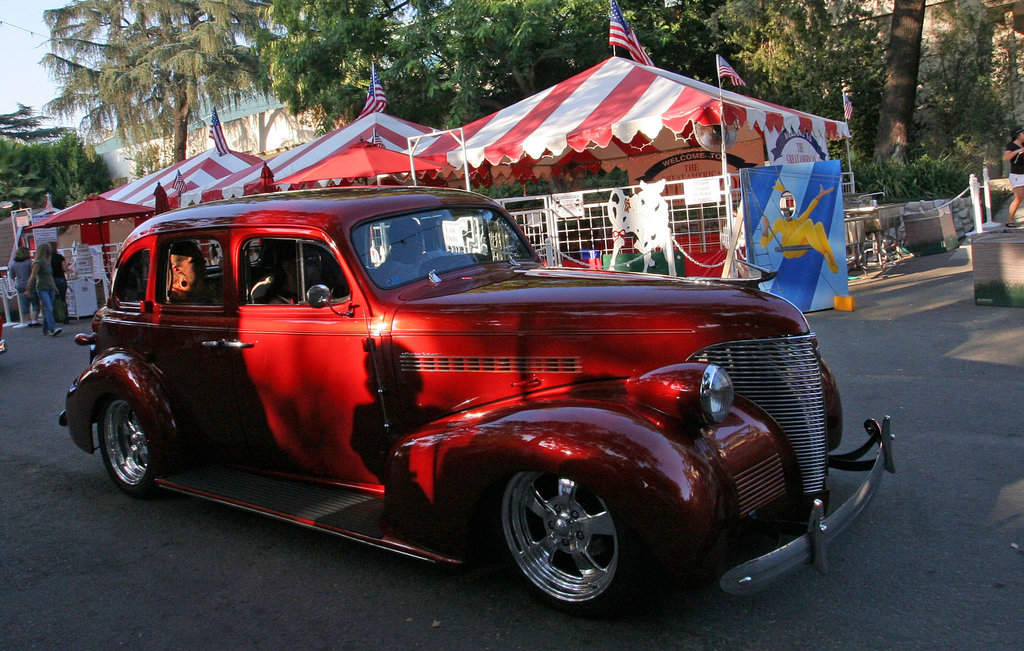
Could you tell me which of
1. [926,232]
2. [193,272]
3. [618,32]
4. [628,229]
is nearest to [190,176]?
[618,32]

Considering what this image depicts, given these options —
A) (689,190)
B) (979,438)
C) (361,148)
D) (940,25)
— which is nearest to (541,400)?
(979,438)

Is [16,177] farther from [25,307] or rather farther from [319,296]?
[319,296]

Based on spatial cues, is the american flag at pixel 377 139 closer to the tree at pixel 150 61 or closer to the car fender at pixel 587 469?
the car fender at pixel 587 469

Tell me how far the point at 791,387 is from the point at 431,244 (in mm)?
1966

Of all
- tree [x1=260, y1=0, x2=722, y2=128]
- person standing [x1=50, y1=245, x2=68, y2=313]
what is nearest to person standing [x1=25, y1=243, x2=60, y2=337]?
person standing [x1=50, y1=245, x2=68, y2=313]

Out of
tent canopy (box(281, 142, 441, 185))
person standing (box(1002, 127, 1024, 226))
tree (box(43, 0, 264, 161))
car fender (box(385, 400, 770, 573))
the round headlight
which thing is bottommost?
car fender (box(385, 400, 770, 573))

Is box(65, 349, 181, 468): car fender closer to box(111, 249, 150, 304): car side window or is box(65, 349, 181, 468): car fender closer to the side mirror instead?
box(111, 249, 150, 304): car side window

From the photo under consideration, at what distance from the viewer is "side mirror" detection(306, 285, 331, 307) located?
13.0ft

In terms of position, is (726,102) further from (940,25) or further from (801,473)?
(940,25)

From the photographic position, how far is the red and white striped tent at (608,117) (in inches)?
418

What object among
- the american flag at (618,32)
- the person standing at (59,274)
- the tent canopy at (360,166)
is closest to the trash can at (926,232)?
the american flag at (618,32)

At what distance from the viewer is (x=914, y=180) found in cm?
1839

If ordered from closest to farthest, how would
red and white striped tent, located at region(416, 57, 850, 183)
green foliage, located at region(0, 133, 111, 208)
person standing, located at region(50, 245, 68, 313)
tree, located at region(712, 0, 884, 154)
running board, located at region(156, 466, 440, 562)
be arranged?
running board, located at region(156, 466, 440, 562), red and white striped tent, located at region(416, 57, 850, 183), person standing, located at region(50, 245, 68, 313), tree, located at region(712, 0, 884, 154), green foliage, located at region(0, 133, 111, 208)

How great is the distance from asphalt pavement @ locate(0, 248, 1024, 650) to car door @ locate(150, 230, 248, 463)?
0.52m
